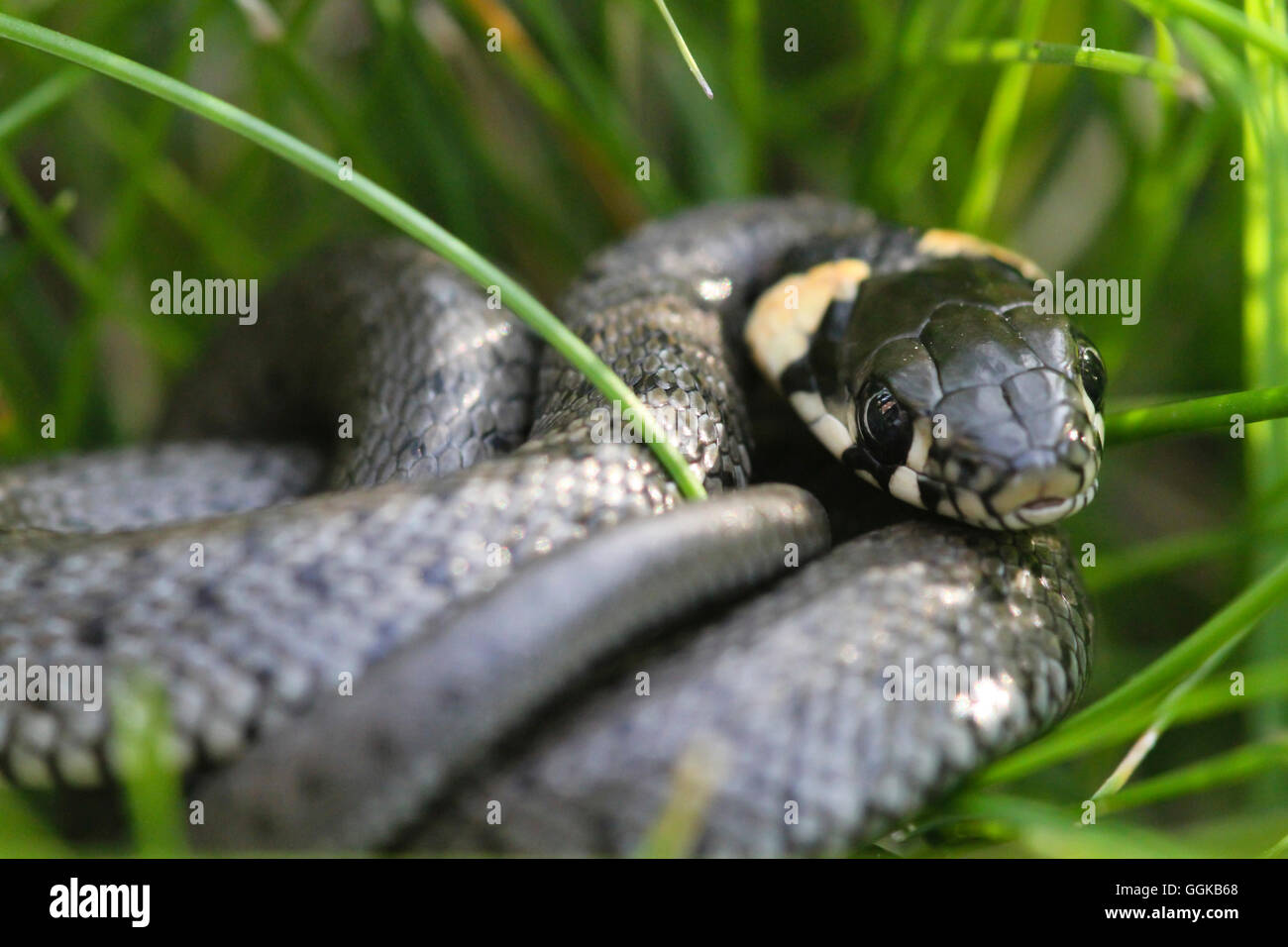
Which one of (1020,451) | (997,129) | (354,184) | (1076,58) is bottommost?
Result: (1020,451)

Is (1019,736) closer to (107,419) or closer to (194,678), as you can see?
(194,678)

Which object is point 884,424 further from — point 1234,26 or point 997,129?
point 997,129

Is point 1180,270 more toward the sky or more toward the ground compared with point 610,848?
more toward the sky

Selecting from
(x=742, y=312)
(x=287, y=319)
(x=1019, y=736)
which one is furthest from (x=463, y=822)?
(x=287, y=319)

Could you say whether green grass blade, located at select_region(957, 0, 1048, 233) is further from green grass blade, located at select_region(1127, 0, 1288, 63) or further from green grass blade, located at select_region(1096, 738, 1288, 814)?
green grass blade, located at select_region(1096, 738, 1288, 814)

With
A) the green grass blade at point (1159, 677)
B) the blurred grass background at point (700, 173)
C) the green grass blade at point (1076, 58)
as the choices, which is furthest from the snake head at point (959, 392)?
the blurred grass background at point (700, 173)

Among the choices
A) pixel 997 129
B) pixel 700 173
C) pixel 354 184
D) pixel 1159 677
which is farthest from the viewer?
pixel 700 173

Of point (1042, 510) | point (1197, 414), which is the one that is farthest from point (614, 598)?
point (1197, 414)

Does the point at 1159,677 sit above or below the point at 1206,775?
above
